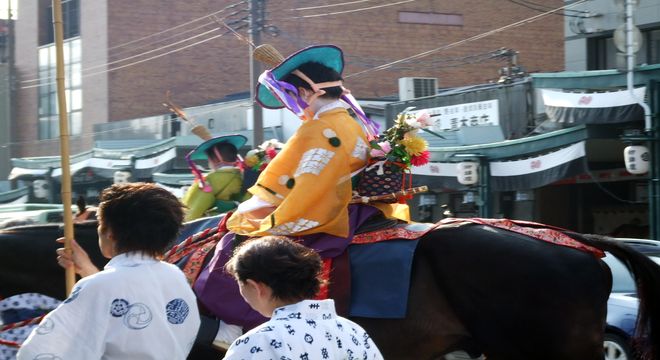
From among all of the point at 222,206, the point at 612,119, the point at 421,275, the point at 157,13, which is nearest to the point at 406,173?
the point at 421,275

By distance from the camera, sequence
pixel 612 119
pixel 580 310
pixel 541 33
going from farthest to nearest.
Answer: pixel 541 33
pixel 612 119
pixel 580 310

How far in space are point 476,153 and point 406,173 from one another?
1260cm

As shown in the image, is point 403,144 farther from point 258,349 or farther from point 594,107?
point 594,107

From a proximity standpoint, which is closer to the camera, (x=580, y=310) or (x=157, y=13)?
(x=580, y=310)

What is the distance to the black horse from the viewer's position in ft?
17.4

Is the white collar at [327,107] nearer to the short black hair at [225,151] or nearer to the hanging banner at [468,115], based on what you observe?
the short black hair at [225,151]

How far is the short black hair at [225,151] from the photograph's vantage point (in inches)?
321

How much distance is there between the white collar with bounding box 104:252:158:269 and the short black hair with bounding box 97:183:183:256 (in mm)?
18

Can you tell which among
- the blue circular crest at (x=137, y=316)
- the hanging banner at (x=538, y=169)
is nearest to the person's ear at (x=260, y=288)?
the blue circular crest at (x=137, y=316)

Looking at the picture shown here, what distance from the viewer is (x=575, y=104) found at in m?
16.3

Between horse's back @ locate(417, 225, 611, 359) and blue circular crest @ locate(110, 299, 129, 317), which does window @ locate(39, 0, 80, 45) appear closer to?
horse's back @ locate(417, 225, 611, 359)

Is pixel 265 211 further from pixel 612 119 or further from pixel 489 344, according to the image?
pixel 612 119

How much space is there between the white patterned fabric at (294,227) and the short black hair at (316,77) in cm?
82

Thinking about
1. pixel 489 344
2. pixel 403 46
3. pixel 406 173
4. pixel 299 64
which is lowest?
pixel 489 344
